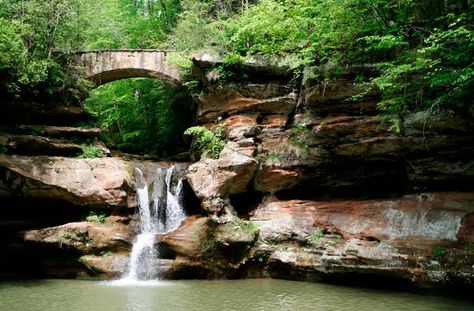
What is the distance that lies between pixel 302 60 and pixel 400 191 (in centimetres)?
542

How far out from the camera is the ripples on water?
9.12 metres

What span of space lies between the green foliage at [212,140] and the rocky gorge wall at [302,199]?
0.34 metres

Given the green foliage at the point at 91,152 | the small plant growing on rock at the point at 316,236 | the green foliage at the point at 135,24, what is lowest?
the small plant growing on rock at the point at 316,236

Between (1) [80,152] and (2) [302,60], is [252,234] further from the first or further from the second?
(1) [80,152]

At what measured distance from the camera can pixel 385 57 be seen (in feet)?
44.1

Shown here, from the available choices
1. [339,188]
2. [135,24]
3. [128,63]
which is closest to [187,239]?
[339,188]

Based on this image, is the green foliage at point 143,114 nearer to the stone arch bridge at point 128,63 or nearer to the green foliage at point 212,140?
the stone arch bridge at point 128,63

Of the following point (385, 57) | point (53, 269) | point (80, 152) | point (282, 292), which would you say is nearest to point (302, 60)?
point (385, 57)

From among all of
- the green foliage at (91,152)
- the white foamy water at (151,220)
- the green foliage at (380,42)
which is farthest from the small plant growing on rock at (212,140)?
the green foliage at (91,152)

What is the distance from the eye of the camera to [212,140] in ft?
52.1

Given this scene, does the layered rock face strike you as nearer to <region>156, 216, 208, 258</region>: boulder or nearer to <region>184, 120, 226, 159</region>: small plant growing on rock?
<region>156, 216, 208, 258</region>: boulder

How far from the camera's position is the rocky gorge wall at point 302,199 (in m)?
11.5

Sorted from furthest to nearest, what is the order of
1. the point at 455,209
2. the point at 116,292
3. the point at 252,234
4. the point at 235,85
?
the point at 235,85, the point at 252,234, the point at 455,209, the point at 116,292

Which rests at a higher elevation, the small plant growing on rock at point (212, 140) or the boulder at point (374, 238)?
the small plant growing on rock at point (212, 140)
